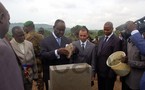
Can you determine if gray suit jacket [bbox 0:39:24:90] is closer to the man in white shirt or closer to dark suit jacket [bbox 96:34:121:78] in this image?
the man in white shirt

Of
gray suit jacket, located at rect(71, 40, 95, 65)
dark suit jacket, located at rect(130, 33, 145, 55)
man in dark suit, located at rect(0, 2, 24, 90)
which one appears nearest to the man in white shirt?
gray suit jacket, located at rect(71, 40, 95, 65)

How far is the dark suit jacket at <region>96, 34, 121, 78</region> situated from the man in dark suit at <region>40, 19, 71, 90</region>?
97 centimetres

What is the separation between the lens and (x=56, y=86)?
3154 mm

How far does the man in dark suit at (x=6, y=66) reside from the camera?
6.18 ft

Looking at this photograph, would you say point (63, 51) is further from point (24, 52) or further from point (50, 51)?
point (24, 52)

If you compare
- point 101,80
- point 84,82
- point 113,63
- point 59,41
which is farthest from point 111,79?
point 84,82

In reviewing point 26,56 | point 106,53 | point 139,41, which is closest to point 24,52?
point 26,56

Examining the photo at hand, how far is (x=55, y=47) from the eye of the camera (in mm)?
4258

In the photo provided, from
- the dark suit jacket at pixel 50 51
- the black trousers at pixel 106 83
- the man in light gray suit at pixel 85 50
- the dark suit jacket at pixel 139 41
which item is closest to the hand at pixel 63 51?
the dark suit jacket at pixel 50 51

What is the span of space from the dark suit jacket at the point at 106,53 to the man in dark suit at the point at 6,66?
10.3 feet

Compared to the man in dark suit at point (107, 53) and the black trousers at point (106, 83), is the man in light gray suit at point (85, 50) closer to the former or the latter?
the man in dark suit at point (107, 53)

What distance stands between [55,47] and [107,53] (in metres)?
1.25

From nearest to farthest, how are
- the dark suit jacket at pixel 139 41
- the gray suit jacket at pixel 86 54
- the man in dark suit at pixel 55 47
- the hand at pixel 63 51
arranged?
the dark suit jacket at pixel 139 41 → the hand at pixel 63 51 → the man in dark suit at pixel 55 47 → the gray suit jacket at pixel 86 54

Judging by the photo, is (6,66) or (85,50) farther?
(85,50)
